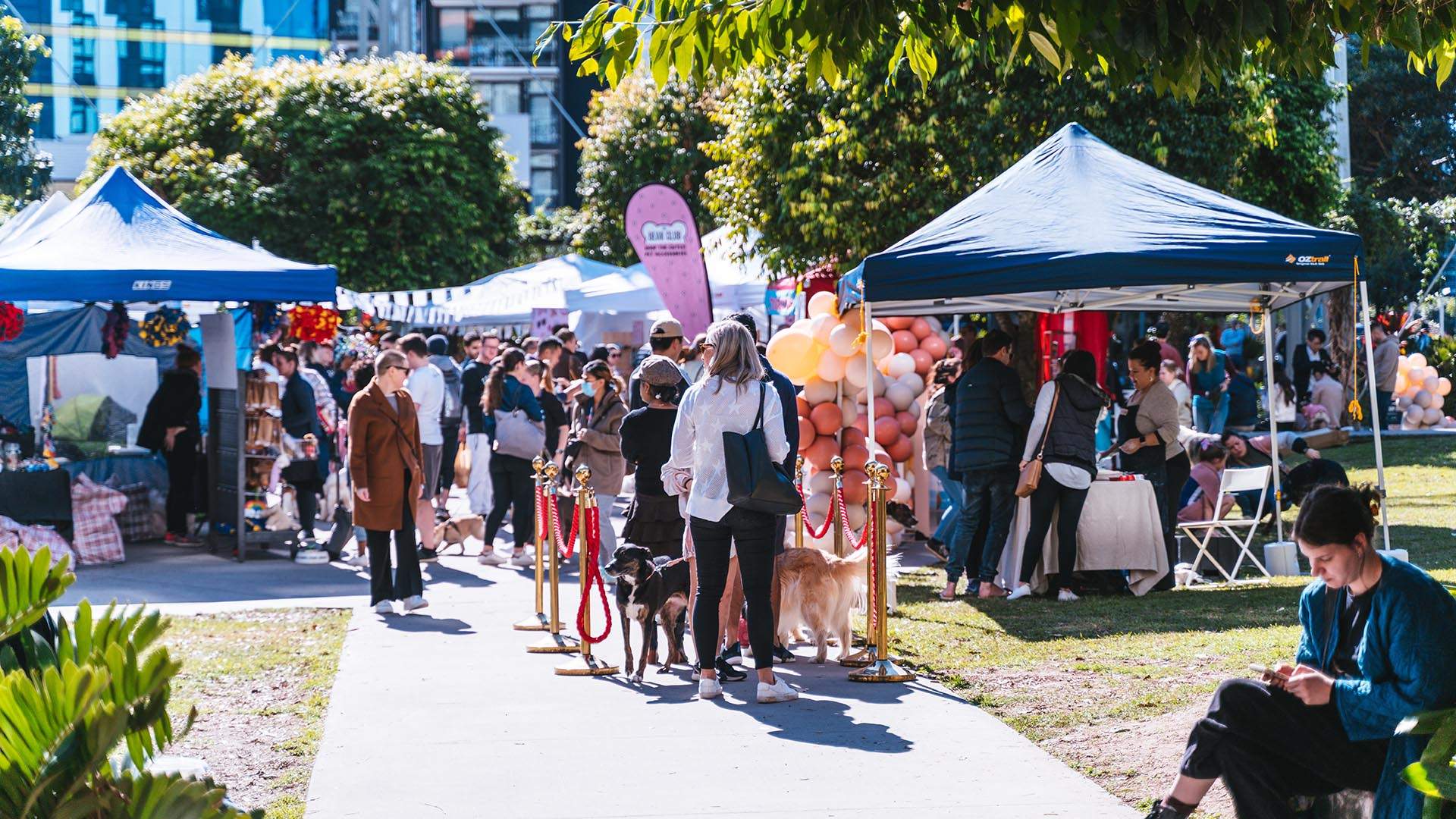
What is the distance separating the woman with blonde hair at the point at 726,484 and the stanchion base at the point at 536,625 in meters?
2.65

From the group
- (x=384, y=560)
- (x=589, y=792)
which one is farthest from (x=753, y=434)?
(x=384, y=560)

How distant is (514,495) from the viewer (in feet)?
45.1

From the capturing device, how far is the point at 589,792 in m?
6.38

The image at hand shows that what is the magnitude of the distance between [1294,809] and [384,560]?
Answer: 7.46 metres

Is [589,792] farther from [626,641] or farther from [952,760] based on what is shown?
[626,641]

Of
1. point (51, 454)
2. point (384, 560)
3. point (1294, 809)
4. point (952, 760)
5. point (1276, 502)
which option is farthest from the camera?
point (51, 454)

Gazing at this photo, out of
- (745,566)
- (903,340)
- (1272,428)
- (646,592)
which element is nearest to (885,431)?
(903,340)

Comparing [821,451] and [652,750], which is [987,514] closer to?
[821,451]

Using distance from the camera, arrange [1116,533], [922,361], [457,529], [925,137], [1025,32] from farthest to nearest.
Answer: [925,137]
[457,529]
[922,361]
[1116,533]
[1025,32]

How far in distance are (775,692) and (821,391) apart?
5.41m

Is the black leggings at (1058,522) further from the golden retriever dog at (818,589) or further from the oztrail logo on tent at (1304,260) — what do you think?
the golden retriever dog at (818,589)

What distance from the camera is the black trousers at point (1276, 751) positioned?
484 centimetres

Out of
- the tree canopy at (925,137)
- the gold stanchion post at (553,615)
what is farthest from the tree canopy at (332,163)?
the gold stanchion post at (553,615)

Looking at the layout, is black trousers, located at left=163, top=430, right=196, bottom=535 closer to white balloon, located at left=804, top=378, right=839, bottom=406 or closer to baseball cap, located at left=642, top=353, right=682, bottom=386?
white balloon, located at left=804, top=378, right=839, bottom=406
